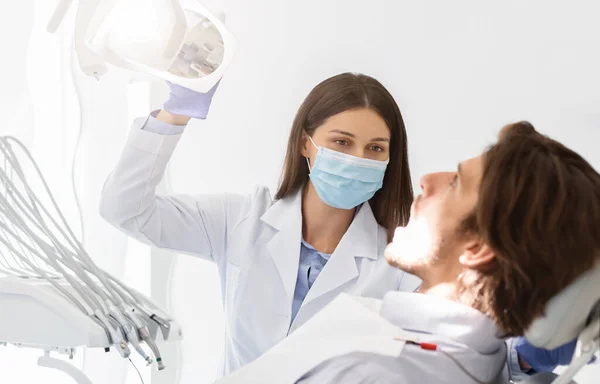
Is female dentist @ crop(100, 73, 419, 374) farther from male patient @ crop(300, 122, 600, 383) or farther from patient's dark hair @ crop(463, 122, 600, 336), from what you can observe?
patient's dark hair @ crop(463, 122, 600, 336)

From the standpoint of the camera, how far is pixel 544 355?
1467 mm

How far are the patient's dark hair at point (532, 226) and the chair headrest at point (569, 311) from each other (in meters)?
0.01

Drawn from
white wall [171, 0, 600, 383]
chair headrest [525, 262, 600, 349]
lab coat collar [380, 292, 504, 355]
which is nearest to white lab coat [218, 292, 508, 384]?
lab coat collar [380, 292, 504, 355]

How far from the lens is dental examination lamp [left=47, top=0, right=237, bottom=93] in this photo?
4.89ft

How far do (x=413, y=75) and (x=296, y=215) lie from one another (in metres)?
0.98

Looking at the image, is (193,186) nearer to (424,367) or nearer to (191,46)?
(191,46)

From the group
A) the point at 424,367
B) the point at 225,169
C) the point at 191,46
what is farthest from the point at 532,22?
the point at 424,367

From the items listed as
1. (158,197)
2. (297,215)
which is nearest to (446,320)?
(297,215)

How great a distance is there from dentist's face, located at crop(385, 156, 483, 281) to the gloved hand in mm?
238

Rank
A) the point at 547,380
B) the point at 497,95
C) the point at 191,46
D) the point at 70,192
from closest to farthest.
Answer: the point at 547,380
the point at 191,46
the point at 70,192
the point at 497,95

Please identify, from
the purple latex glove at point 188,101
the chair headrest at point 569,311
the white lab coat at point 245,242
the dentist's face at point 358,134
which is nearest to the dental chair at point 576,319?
the chair headrest at point 569,311

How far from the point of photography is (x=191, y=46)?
1574mm

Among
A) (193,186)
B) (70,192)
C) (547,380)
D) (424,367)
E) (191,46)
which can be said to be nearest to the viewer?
(424,367)

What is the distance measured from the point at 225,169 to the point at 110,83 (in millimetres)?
563
